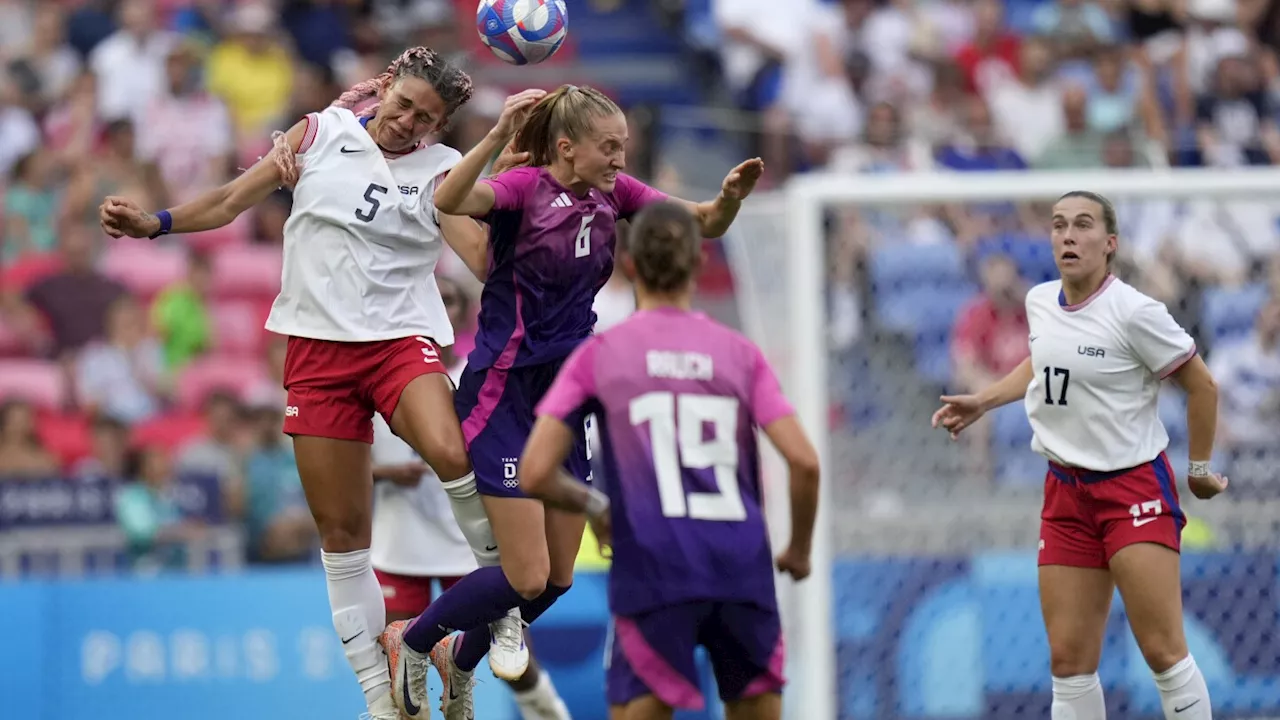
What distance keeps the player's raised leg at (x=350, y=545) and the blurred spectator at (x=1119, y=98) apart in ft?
29.2

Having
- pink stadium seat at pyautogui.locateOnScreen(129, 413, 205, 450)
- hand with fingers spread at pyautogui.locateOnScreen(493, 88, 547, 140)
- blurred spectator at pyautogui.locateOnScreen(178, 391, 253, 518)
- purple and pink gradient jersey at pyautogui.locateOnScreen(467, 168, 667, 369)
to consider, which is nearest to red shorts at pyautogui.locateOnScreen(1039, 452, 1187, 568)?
purple and pink gradient jersey at pyautogui.locateOnScreen(467, 168, 667, 369)

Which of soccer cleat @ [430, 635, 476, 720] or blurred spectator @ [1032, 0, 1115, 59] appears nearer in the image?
soccer cleat @ [430, 635, 476, 720]

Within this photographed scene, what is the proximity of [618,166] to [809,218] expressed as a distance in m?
3.85

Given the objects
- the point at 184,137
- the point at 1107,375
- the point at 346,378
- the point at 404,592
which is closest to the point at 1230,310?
the point at 1107,375

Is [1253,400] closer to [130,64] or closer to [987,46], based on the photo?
[987,46]

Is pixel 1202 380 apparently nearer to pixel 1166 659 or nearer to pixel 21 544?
pixel 1166 659

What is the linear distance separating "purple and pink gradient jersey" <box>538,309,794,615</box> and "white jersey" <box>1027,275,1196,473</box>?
2150 millimetres

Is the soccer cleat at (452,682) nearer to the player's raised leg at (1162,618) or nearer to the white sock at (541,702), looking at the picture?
the white sock at (541,702)

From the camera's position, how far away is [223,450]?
1289 centimetres

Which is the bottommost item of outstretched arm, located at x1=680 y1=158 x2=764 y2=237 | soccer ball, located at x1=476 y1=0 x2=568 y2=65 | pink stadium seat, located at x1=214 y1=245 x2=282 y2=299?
outstretched arm, located at x1=680 y1=158 x2=764 y2=237

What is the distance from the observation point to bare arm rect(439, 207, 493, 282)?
6934mm

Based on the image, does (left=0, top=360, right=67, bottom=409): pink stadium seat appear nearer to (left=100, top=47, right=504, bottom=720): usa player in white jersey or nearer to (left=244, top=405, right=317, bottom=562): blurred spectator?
(left=244, top=405, right=317, bottom=562): blurred spectator

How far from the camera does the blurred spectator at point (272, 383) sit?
13.2 m

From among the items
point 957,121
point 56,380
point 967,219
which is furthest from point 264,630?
point 957,121
